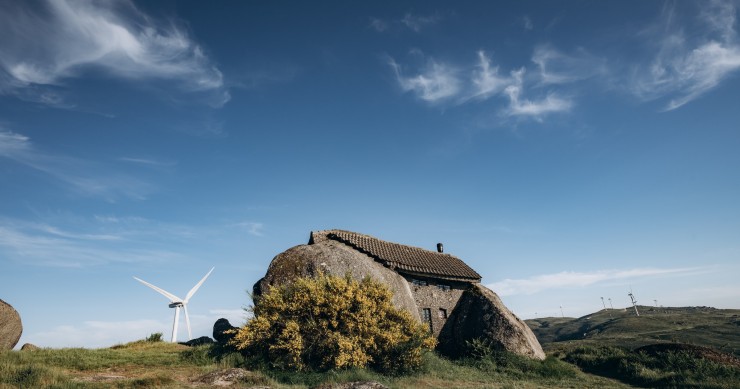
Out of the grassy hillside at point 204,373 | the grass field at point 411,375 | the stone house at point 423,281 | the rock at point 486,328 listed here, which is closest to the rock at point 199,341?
the grass field at point 411,375

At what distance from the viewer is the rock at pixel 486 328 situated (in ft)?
68.5

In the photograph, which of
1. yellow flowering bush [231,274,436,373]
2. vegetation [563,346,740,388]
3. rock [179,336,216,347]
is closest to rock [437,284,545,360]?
vegetation [563,346,740,388]

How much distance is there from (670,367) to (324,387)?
63.6 feet

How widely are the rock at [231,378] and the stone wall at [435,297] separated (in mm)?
13722

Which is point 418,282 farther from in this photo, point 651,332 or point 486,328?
point 651,332

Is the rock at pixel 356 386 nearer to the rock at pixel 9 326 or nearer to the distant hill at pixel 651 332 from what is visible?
the rock at pixel 9 326

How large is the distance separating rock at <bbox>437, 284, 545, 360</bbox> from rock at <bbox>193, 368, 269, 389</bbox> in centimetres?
1286

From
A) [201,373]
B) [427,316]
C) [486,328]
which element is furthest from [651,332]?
[201,373]

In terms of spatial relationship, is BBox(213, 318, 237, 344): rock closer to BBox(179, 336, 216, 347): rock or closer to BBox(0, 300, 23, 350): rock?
BBox(179, 336, 216, 347): rock

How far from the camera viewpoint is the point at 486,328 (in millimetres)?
21656

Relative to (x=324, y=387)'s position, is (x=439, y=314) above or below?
above

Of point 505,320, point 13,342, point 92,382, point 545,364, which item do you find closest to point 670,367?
Result: point 545,364

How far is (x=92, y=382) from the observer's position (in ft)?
36.8

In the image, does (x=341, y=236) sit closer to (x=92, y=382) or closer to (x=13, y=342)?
(x=92, y=382)
